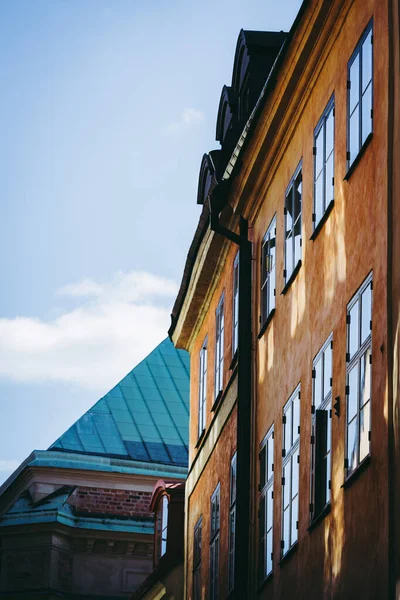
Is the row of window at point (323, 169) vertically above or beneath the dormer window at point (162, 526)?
above

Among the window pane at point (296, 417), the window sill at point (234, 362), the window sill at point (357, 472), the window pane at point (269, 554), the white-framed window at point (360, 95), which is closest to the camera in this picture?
the window sill at point (357, 472)

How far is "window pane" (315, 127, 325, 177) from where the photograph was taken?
525 inches

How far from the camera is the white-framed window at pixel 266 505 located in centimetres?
1491

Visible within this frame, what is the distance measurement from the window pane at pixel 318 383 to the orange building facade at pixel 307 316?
4cm

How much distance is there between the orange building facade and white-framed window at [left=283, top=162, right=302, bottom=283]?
3 cm

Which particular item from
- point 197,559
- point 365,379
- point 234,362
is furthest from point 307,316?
point 197,559

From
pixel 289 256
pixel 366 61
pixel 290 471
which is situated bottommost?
pixel 290 471

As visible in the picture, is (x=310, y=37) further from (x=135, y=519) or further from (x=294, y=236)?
(x=135, y=519)

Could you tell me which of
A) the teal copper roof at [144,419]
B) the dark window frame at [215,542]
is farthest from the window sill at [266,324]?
the teal copper roof at [144,419]

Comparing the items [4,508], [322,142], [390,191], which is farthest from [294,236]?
[4,508]

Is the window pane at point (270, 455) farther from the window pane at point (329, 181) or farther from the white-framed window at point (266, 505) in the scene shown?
the window pane at point (329, 181)

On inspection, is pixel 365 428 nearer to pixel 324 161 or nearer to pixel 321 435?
pixel 321 435

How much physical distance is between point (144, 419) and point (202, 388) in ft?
49.7

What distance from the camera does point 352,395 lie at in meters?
11.3
